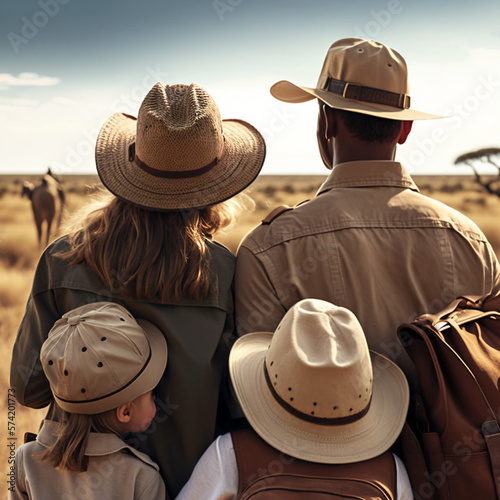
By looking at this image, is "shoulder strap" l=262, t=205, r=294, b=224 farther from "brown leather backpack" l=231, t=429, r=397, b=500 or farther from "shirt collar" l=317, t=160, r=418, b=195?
"brown leather backpack" l=231, t=429, r=397, b=500

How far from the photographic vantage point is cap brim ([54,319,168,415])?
6.73ft

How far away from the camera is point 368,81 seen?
2.56 meters

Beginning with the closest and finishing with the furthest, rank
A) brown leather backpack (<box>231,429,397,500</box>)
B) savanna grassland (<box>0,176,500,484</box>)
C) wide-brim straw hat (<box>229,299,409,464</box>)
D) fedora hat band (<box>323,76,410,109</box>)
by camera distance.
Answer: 1. brown leather backpack (<box>231,429,397,500</box>)
2. wide-brim straw hat (<box>229,299,409,464</box>)
3. fedora hat band (<box>323,76,410,109</box>)
4. savanna grassland (<box>0,176,500,484</box>)

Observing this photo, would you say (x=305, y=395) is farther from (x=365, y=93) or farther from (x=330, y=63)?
(x=330, y=63)

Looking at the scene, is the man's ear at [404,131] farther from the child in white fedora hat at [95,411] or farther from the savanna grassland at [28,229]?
the child in white fedora hat at [95,411]

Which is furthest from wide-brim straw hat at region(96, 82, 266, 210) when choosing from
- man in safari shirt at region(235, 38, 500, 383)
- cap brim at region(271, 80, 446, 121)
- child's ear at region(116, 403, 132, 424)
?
child's ear at region(116, 403, 132, 424)

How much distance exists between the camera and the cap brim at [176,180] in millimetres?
2283

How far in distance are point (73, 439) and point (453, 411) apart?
1.25 metres

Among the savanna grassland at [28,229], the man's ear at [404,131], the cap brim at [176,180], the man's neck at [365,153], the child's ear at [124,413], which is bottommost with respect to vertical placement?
the savanna grassland at [28,229]

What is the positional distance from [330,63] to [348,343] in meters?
1.29

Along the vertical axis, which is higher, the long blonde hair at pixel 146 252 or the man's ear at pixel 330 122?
the man's ear at pixel 330 122

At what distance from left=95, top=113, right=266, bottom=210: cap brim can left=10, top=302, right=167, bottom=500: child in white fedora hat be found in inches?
17.1

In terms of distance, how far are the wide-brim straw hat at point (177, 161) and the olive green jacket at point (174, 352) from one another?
265mm

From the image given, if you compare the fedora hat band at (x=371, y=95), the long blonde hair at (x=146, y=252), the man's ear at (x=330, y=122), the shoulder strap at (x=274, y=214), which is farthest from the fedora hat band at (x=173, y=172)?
the fedora hat band at (x=371, y=95)
